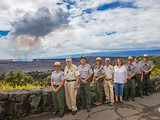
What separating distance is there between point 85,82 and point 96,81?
0.66 metres

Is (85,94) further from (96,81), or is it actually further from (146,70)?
(146,70)

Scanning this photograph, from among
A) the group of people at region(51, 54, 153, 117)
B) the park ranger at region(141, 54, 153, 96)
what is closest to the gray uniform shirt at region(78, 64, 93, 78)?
the group of people at region(51, 54, 153, 117)

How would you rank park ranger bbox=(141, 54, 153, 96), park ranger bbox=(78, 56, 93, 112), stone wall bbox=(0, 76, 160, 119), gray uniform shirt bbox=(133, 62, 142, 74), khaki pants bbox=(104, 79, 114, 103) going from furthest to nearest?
park ranger bbox=(141, 54, 153, 96) → gray uniform shirt bbox=(133, 62, 142, 74) → khaki pants bbox=(104, 79, 114, 103) → park ranger bbox=(78, 56, 93, 112) → stone wall bbox=(0, 76, 160, 119)

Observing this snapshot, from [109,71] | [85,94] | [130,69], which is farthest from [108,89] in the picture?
[130,69]

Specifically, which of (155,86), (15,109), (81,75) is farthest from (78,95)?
(155,86)

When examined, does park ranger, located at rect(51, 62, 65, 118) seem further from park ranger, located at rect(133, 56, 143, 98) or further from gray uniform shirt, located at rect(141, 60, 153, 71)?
gray uniform shirt, located at rect(141, 60, 153, 71)

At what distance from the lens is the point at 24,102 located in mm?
4250

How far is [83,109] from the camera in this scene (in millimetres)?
4699

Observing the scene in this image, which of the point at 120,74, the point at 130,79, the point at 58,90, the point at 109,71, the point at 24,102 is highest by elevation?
the point at 109,71

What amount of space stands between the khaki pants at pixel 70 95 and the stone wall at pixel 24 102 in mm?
659

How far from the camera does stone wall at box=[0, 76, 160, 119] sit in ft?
13.4

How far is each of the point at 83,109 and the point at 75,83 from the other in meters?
1.13

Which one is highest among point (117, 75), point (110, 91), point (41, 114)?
point (117, 75)

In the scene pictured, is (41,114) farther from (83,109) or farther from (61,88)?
(83,109)
